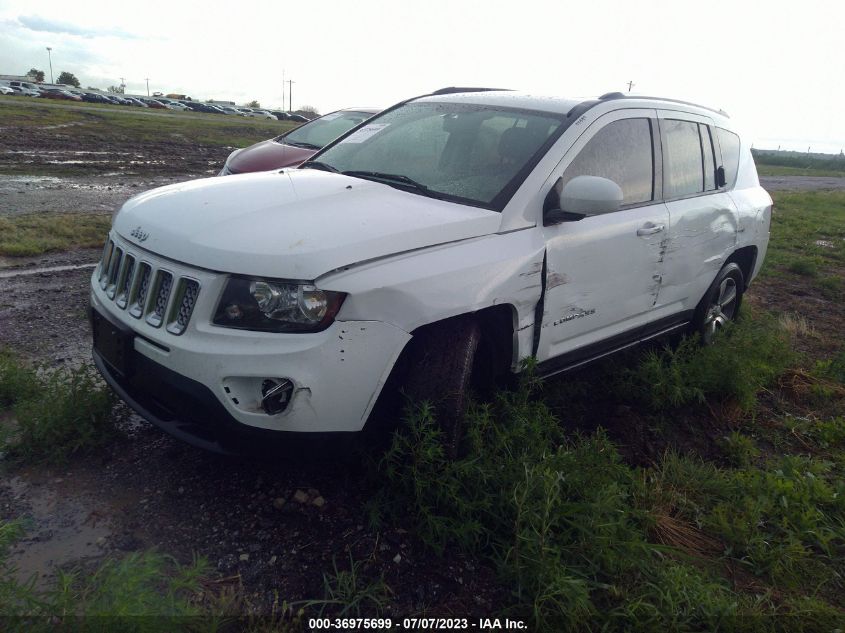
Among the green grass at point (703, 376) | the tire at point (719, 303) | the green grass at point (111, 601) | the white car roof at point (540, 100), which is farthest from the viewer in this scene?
the tire at point (719, 303)

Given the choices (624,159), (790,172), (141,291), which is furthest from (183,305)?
(790,172)

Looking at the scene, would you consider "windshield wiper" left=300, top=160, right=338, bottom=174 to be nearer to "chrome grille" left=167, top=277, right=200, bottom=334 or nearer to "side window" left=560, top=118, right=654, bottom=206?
"side window" left=560, top=118, right=654, bottom=206

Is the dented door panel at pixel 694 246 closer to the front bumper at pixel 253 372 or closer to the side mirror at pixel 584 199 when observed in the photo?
the side mirror at pixel 584 199

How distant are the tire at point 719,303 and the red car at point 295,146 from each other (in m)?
3.75

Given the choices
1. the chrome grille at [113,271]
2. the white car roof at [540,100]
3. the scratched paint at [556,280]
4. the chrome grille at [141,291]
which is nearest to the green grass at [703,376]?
the scratched paint at [556,280]

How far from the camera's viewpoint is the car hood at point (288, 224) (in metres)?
2.43

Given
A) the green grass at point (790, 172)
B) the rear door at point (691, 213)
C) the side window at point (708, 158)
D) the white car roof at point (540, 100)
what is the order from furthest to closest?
the green grass at point (790, 172) → the side window at point (708, 158) → the rear door at point (691, 213) → the white car roof at point (540, 100)

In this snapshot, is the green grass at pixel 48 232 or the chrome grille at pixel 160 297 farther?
the green grass at pixel 48 232

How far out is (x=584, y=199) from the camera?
304cm

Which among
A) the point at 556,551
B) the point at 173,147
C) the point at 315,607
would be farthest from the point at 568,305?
the point at 173,147

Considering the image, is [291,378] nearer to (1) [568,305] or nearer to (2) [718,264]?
(1) [568,305]

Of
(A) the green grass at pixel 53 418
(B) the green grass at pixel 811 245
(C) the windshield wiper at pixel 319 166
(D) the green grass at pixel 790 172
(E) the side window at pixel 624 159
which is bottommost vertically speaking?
(A) the green grass at pixel 53 418

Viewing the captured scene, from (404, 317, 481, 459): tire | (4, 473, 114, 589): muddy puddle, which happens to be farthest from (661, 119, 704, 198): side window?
(4, 473, 114, 589): muddy puddle

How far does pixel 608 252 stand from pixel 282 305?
6.03 ft
